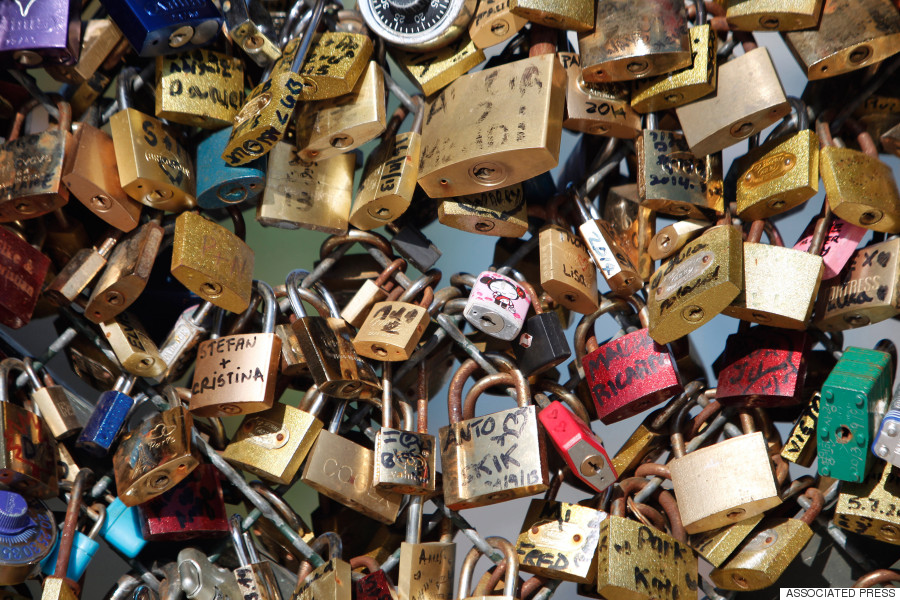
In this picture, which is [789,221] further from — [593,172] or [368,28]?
[368,28]

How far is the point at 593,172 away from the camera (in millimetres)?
1318

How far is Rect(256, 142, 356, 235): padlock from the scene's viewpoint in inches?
50.3

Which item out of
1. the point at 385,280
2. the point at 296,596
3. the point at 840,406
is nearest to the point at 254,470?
the point at 296,596

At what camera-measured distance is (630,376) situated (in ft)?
3.89

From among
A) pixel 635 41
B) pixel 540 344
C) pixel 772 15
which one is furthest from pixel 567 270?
pixel 772 15

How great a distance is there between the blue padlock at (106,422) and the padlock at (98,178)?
254 millimetres

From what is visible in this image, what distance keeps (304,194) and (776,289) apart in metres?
0.69

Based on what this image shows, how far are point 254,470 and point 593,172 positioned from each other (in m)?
0.68

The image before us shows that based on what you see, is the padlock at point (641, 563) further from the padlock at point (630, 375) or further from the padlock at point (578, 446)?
the padlock at point (630, 375)

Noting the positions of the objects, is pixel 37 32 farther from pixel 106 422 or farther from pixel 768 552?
pixel 768 552

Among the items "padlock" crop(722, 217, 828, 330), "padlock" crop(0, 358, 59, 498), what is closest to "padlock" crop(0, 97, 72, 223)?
"padlock" crop(0, 358, 59, 498)

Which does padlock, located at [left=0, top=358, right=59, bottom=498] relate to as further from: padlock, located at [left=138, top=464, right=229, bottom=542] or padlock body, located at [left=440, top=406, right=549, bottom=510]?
padlock body, located at [left=440, top=406, right=549, bottom=510]

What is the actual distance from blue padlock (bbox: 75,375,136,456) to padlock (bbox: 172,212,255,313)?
0.62 ft

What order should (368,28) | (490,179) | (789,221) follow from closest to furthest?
1. (490,179)
2. (368,28)
3. (789,221)
